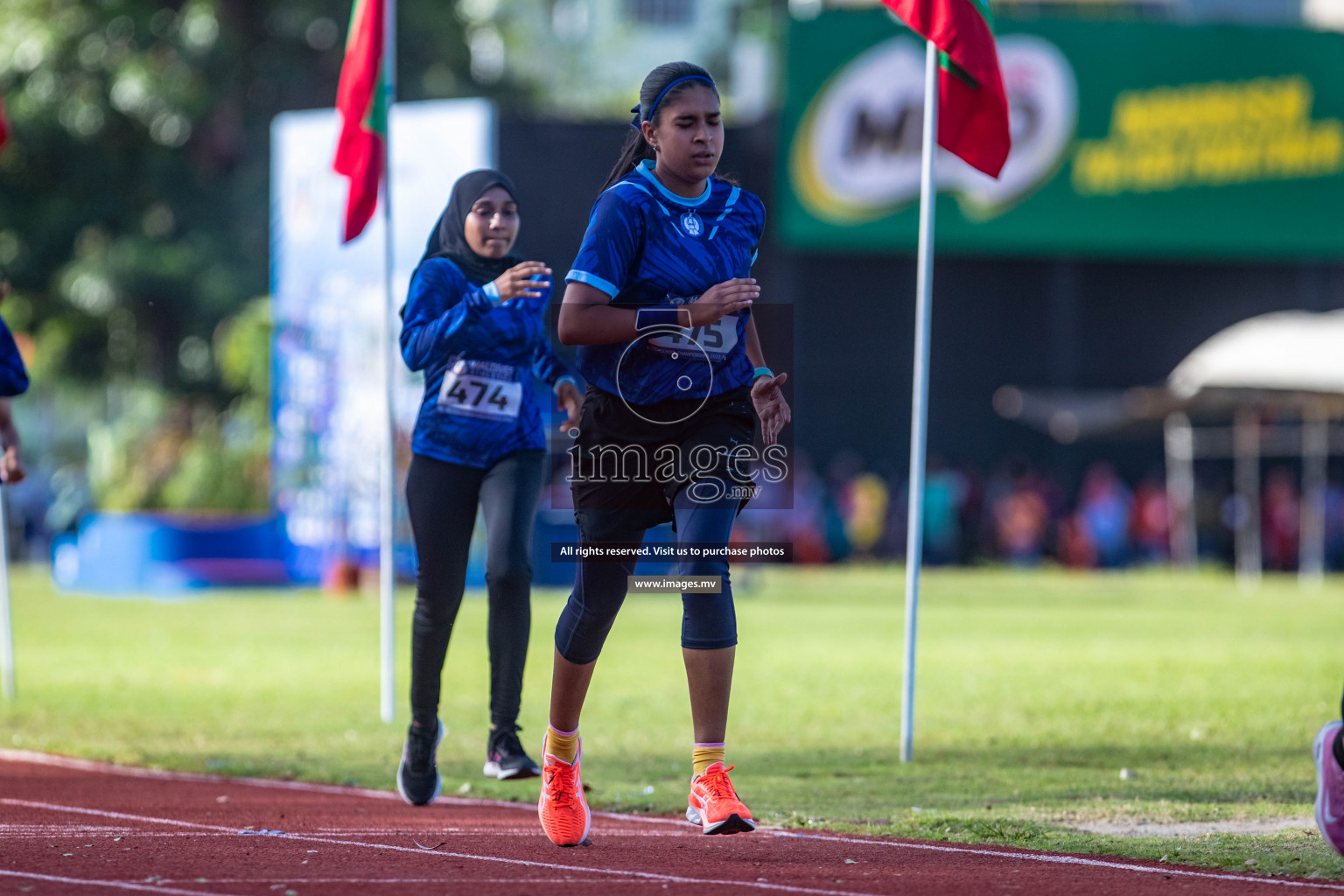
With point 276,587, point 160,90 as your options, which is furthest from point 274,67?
point 276,587

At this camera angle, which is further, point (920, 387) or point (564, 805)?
point (920, 387)

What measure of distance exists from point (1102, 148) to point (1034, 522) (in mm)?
6933

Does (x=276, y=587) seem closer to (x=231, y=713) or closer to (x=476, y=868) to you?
(x=231, y=713)

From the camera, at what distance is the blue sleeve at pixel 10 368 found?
7176 mm

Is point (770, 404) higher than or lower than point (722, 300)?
lower

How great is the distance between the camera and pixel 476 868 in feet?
16.4

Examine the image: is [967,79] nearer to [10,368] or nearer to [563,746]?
[563,746]

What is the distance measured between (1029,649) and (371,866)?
32.8 ft

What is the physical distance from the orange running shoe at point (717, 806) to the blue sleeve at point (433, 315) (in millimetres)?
2003

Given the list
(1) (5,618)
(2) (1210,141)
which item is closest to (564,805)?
(1) (5,618)

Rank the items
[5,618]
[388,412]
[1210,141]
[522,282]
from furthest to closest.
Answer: [1210,141]
[5,618]
[388,412]
[522,282]

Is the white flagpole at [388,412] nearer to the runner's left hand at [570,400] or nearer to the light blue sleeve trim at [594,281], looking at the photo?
the runner's left hand at [570,400]

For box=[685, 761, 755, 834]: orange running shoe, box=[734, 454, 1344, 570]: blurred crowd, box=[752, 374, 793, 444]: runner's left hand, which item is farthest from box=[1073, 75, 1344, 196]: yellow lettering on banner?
box=[685, 761, 755, 834]: orange running shoe

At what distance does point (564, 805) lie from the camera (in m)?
5.46
